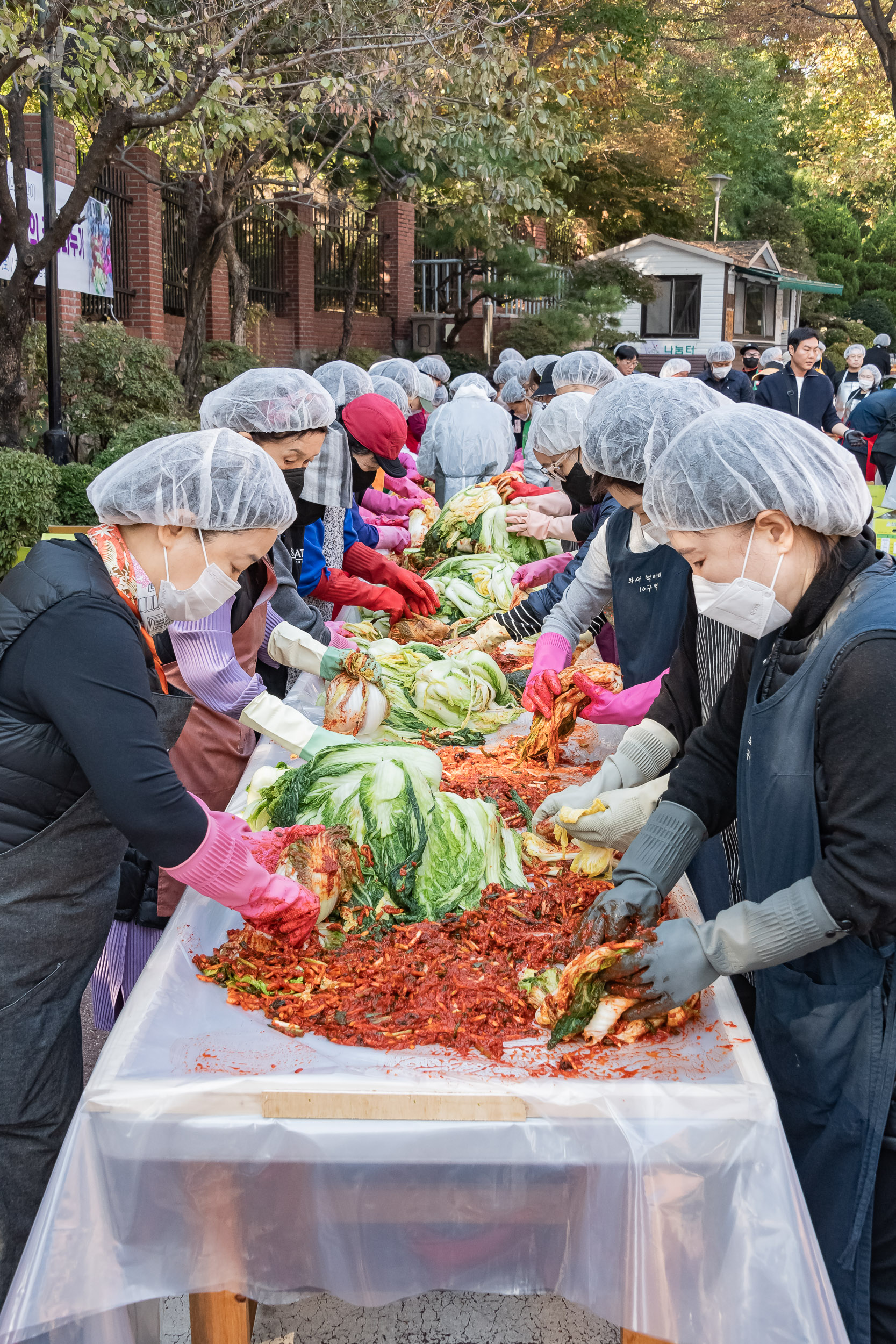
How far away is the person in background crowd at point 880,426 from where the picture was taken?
37.8ft

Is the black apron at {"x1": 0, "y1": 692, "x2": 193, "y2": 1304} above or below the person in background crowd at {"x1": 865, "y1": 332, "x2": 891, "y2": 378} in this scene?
below

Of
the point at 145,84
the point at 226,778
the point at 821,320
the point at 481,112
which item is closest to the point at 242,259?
the point at 481,112

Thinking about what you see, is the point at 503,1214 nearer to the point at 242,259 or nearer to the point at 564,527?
the point at 564,527

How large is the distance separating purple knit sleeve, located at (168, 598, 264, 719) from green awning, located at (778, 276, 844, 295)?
131 feet

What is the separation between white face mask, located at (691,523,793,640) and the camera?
203 cm

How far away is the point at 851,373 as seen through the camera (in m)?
17.1

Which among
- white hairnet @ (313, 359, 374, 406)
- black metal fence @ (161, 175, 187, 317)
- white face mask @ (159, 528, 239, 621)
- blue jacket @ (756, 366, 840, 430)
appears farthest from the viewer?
black metal fence @ (161, 175, 187, 317)

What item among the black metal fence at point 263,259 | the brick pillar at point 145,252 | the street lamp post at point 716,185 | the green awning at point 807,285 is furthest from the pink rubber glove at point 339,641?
the green awning at point 807,285

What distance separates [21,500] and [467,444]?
130 inches

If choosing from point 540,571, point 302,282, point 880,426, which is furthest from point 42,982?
point 302,282

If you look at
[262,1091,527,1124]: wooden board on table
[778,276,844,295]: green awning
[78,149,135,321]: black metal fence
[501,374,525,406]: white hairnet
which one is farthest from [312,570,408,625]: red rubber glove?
[778,276,844,295]: green awning

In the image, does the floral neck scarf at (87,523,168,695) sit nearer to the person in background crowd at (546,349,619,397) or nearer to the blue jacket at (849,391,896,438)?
the person in background crowd at (546,349,619,397)

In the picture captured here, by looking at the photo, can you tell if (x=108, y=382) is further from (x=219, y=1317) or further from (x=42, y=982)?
(x=219, y=1317)

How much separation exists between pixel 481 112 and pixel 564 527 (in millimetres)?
8108
